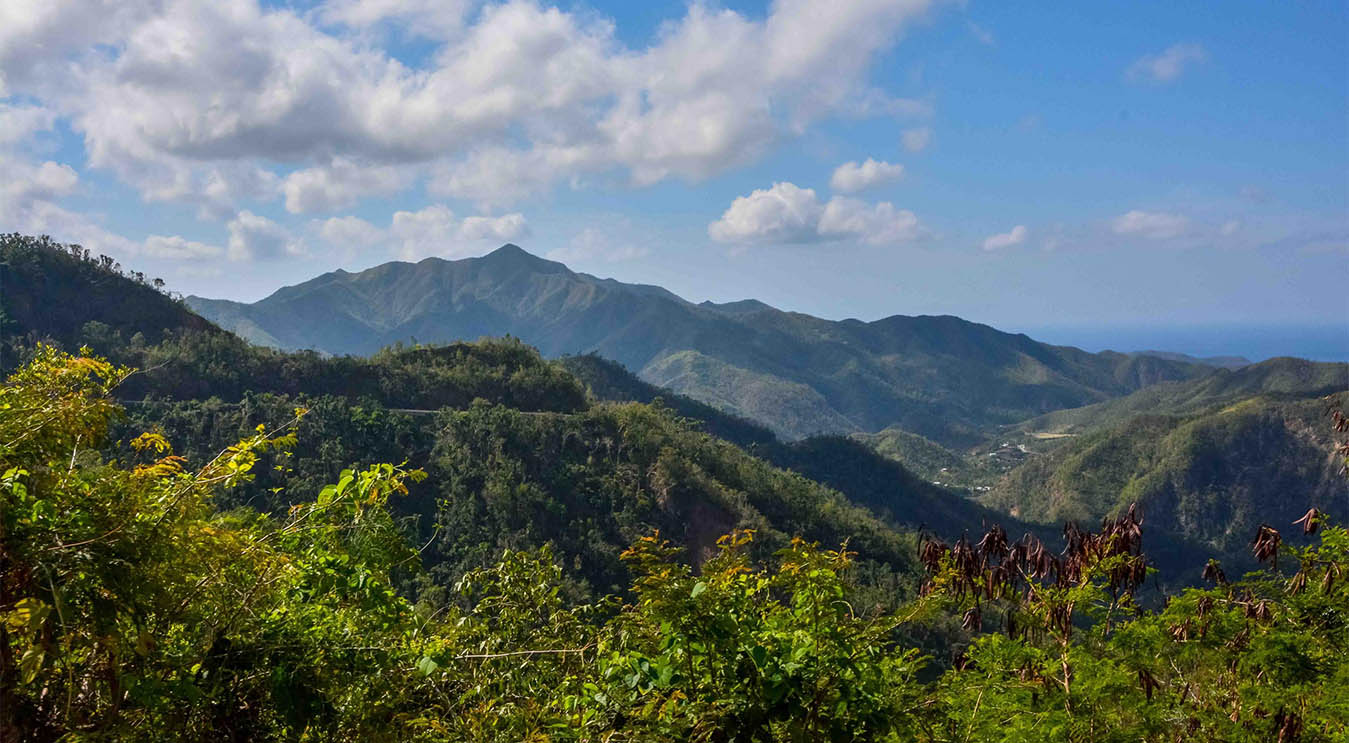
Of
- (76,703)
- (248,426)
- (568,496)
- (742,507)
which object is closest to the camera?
(76,703)

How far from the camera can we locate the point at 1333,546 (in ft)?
22.9

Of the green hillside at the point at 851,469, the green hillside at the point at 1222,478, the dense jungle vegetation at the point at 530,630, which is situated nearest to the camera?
the dense jungle vegetation at the point at 530,630

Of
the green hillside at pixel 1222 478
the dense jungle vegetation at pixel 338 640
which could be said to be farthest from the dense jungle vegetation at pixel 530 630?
the green hillside at pixel 1222 478

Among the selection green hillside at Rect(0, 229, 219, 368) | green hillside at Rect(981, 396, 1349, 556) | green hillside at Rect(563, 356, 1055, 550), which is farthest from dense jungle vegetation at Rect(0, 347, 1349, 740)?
green hillside at Rect(981, 396, 1349, 556)

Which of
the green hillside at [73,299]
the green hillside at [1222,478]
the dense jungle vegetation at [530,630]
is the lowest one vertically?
the green hillside at [1222,478]

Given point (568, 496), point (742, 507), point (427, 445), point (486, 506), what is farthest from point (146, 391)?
point (742, 507)

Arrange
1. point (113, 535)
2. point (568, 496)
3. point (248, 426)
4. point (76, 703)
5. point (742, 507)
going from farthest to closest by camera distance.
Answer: point (742, 507)
point (568, 496)
point (248, 426)
point (76, 703)
point (113, 535)

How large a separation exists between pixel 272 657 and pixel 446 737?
85 cm

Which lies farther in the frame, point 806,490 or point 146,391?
point 806,490

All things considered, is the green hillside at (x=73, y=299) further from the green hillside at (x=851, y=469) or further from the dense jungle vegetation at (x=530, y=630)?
the dense jungle vegetation at (x=530, y=630)

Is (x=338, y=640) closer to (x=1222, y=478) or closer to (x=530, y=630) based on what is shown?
(x=530, y=630)

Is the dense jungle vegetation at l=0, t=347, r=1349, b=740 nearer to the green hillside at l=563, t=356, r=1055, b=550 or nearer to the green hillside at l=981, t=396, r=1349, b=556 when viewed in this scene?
the green hillside at l=563, t=356, r=1055, b=550

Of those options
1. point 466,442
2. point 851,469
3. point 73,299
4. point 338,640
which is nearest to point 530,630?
point 338,640

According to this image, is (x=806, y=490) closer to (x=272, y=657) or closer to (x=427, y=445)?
(x=427, y=445)
